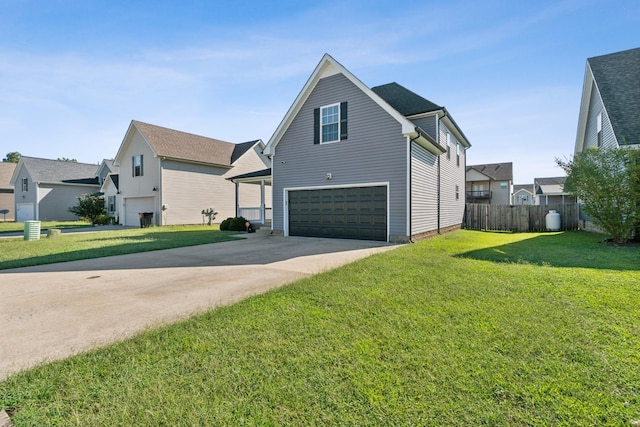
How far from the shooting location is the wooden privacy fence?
16656mm

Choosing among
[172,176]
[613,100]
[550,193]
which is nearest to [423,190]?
[613,100]

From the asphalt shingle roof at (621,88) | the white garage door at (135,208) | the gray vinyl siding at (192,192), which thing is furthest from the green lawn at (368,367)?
the white garage door at (135,208)

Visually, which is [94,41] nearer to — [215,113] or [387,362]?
[215,113]

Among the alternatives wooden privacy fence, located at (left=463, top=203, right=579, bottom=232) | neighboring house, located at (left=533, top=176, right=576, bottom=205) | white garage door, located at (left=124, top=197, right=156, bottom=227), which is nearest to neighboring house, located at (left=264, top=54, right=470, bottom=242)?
wooden privacy fence, located at (left=463, top=203, right=579, bottom=232)

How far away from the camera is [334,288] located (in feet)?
15.7

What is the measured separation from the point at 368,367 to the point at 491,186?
44569 millimetres

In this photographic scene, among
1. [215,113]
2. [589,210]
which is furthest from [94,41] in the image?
[589,210]

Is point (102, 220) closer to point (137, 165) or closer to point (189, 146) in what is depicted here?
point (137, 165)

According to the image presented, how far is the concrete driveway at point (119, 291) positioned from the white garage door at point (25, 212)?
99.3 feet

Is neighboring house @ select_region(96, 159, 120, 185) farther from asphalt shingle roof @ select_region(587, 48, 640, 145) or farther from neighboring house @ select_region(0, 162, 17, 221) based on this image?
asphalt shingle roof @ select_region(587, 48, 640, 145)

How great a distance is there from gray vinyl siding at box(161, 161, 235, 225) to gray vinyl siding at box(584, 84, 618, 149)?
75.3ft

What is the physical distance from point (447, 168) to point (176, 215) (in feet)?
59.2

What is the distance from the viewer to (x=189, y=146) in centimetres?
2291

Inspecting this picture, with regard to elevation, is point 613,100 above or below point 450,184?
above
